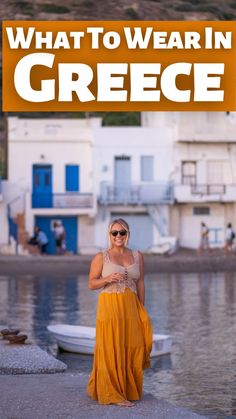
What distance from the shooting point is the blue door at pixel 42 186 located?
41.9m

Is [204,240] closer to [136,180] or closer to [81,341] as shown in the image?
[136,180]

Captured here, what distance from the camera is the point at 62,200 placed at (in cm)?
4194

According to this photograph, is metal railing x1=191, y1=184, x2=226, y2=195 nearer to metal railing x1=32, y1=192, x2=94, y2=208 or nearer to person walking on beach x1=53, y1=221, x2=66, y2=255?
metal railing x1=32, y1=192, x2=94, y2=208

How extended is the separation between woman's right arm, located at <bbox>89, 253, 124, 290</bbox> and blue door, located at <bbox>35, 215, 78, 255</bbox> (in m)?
32.7

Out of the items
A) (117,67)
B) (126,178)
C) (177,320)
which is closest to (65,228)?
(126,178)

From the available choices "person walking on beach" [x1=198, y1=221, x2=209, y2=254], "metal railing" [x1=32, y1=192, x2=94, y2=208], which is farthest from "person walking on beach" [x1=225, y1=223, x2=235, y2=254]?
"metal railing" [x1=32, y1=192, x2=94, y2=208]

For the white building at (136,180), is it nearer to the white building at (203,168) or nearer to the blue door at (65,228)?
the white building at (203,168)

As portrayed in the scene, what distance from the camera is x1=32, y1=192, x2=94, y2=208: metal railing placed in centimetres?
4188

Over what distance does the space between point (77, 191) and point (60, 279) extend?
885 cm

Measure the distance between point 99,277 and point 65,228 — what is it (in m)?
32.9

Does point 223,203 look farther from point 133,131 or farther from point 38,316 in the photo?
point 38,316

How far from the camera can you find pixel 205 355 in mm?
17453

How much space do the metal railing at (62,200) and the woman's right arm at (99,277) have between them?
3235 cm

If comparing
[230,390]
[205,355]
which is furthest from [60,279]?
[230,390]
